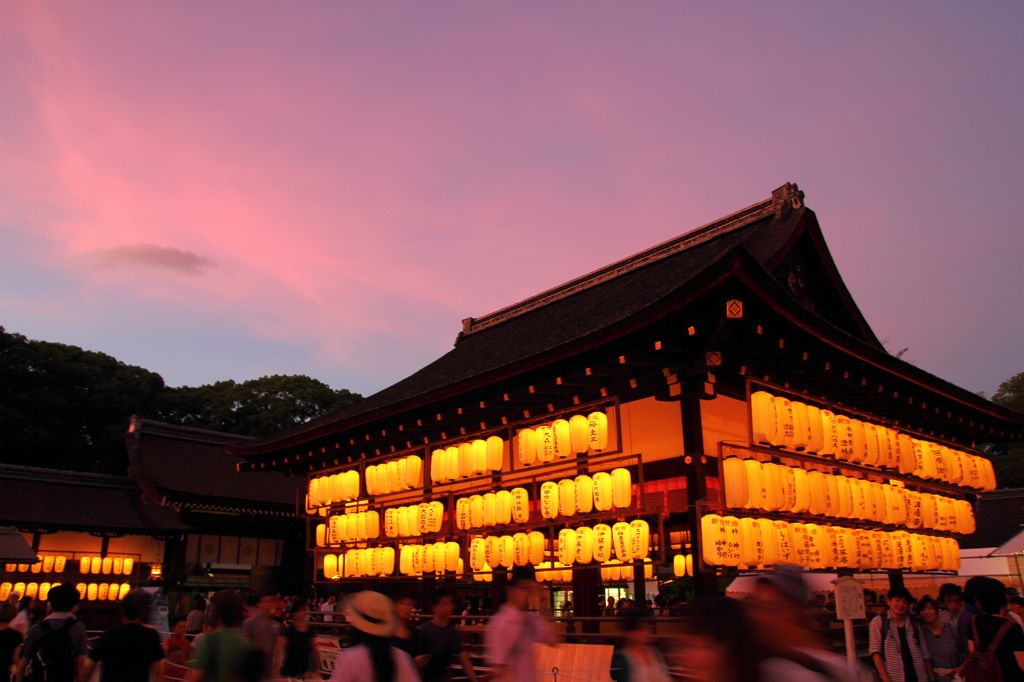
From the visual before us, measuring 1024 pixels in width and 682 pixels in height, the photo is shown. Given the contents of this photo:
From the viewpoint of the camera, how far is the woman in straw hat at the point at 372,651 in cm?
354

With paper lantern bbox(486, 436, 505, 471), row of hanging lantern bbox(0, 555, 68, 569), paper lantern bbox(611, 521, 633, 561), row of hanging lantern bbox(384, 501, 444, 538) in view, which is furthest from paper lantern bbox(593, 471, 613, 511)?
row of hanging lantern bbox(0, 555, 68, 569)

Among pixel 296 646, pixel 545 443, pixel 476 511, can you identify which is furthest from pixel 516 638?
pixel 476 511

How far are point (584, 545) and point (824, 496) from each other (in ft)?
12.3

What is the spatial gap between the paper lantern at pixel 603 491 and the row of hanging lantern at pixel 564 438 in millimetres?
432

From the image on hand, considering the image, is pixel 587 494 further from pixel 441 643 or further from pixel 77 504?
pixel 77 504

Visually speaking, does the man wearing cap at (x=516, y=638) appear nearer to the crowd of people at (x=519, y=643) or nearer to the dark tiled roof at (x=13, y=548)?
the crowd of people at (x=519, y=643)

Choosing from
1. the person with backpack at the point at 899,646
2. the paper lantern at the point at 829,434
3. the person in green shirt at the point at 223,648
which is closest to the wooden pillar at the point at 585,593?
the paper lantern at the point at 829,434

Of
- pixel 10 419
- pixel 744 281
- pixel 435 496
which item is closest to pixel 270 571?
pixel 435 496

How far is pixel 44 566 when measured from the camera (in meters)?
22.3

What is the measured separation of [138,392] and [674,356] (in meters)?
38.5

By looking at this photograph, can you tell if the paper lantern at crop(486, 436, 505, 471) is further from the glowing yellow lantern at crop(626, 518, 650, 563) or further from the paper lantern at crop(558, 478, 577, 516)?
the glowing yellow lantern at crop(626, 518, 650, 563)

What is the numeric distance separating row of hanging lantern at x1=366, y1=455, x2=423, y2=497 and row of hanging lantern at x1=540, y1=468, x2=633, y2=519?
3624 millimetres

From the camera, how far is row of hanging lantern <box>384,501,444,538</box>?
14.3 metres

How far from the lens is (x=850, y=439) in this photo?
11.9 m
